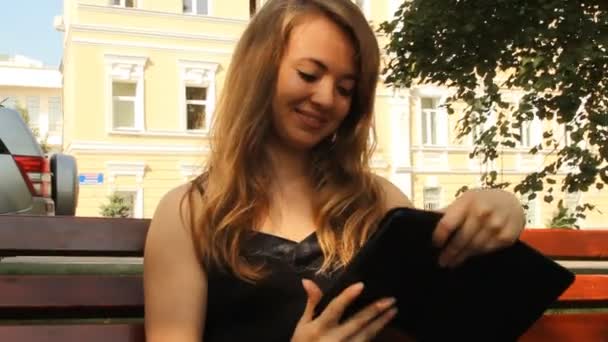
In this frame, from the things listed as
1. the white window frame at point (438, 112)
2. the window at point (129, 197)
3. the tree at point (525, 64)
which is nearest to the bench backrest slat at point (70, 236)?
the tree at point (525, 64)

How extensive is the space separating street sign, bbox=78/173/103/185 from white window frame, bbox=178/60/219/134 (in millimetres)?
2556

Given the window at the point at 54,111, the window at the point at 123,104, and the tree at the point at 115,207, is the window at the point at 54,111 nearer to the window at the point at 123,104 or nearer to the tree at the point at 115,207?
the window at the point at 123,104

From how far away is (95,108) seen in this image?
1972cm

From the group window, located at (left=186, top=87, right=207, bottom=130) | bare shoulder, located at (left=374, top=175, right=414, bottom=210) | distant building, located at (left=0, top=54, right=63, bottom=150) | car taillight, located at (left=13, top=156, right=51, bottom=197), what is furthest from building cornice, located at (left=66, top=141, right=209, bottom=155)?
distant building, located at (left=0, top=54, right=63, bottom=150)

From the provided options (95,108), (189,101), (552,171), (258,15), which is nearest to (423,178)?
(189,101)

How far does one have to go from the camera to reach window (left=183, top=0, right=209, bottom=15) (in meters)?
21.4

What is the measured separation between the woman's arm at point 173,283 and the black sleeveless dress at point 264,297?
3 centimetres

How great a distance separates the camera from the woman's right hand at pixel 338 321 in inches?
49.4

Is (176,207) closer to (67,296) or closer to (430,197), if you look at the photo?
(67,296)

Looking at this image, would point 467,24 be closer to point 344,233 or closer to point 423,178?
point 344,233

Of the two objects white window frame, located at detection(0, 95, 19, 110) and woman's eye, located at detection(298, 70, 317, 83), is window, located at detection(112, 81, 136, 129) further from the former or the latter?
woman's eye, located at detection(298, 70, 317, 83)

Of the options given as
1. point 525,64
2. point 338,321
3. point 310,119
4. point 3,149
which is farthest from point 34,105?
point 338,321

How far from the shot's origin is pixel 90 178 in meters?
19.7

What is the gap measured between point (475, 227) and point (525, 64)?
5278 mm
